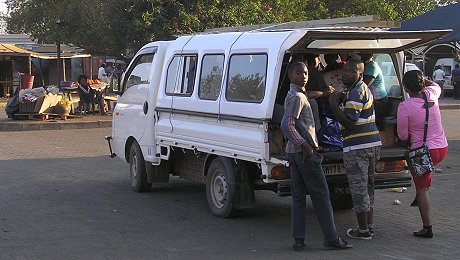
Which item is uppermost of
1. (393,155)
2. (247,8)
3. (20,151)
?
(247,8)

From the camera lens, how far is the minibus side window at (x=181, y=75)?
31.8ft

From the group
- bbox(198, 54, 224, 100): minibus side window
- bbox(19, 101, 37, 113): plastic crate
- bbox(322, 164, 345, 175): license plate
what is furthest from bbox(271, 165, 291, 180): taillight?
bbox(19, 101, 37, 113): plastic crate

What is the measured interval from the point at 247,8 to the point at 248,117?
1709 cm

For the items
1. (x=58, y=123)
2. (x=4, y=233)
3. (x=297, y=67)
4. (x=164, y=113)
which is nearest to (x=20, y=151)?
(x=58, y=123)

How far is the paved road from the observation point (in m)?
7.38

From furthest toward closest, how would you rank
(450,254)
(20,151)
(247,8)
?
(247,8) < (20,151) < (450,254)

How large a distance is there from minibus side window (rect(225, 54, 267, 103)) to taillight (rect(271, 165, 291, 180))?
0.75m

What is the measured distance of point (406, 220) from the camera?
8.88 m

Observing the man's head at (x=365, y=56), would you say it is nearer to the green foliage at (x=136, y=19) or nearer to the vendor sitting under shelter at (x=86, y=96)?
the green foliage at (x=136, y=19)

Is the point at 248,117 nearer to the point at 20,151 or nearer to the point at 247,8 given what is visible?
the point at 20,151

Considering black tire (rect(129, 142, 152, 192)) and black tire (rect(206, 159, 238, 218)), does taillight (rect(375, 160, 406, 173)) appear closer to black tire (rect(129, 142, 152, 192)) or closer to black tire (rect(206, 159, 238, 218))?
black tire (rect(206, 159, 238, 218))

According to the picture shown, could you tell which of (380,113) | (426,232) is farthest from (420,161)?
(380,113)

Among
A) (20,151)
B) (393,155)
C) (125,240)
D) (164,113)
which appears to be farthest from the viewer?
(20,151)

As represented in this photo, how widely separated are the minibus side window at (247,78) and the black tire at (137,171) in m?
2.65
